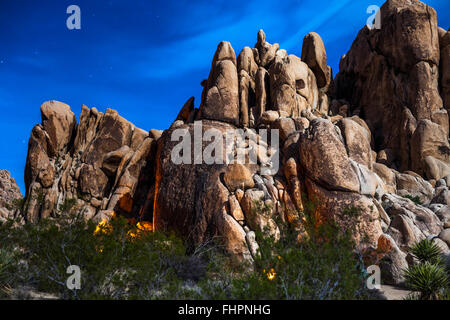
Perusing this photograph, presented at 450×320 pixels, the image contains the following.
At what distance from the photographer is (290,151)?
24375mm

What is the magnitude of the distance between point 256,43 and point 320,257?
35811mm

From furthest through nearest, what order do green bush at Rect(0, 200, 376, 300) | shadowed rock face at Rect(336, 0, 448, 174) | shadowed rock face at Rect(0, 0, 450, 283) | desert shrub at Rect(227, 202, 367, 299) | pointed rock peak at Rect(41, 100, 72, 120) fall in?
pointed rock peak at Rect(41, 100, 72, 120)
shadowed rock face at Rect(336, 0, 448, 174)
shadowed rock face at Rect(0, 0, 450, 283)
green bush at Rect(0, 200, 376, 300)
desert shrub at Rect(227, 202, 367, 299)

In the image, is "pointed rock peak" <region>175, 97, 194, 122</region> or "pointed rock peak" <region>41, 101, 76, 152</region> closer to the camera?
"pointed rock peak" <region>175, 97, 194, 122</region>

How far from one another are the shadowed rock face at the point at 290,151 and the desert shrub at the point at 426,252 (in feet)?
3.42

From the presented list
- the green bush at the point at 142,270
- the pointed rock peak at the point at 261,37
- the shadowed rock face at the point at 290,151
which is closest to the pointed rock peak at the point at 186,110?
the shadowed rock face at the point at 290,151

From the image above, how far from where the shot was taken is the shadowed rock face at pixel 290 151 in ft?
67.7

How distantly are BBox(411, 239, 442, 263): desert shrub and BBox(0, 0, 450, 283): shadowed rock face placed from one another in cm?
104

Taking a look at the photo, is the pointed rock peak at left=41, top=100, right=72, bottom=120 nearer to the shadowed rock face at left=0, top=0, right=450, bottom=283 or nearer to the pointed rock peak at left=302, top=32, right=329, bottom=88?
the shadowed rock face at left=0, top=0, right=450, bottom=283

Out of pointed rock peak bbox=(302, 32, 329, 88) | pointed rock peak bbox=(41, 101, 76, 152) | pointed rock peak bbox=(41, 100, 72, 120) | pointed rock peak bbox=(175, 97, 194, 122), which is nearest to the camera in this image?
pointed rock peak bbox=(175, 97, 194, 122)

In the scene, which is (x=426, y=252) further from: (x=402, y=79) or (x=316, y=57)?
(x=316, y=57)

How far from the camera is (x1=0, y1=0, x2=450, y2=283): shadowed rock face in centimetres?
2064
